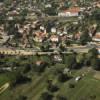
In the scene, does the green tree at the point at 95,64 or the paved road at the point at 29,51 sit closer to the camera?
the green tree at the point at 95,64

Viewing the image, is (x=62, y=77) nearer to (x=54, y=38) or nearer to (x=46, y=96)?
(x=46, y=96)

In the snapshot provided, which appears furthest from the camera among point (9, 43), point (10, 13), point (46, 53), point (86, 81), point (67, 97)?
point (10, 13)

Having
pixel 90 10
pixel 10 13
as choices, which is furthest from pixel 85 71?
pixel 10 13

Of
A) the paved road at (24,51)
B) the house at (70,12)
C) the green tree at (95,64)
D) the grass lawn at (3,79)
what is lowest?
the house at (70,12)

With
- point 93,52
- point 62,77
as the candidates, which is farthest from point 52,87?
point 93,52

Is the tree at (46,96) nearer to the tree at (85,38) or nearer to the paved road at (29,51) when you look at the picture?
the paved road at (29,51)

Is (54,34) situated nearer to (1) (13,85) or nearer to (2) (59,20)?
(2) (59,20)

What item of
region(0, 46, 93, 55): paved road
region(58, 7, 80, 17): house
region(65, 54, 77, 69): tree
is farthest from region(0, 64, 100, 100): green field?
region(58, 7, 80, 17): house

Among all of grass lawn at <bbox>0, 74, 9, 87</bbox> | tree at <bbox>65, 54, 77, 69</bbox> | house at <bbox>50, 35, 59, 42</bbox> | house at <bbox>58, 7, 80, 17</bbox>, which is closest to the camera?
grass lawn at <bbox>0, 74, 9, 87</bbox>

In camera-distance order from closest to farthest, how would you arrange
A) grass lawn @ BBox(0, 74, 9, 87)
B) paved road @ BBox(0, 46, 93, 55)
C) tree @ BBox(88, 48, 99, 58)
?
grass lawn @ BBox(0, 74, 9, 87)
tree @ BBox(88, 48, 99, 58)
paved road @ BBox(0, 46, 93, 55)

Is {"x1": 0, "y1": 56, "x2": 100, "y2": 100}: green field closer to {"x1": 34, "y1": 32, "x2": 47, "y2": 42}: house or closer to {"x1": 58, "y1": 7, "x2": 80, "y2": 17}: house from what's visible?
{"x1": 34, "y1": 32, "x2": 47, "y2": 42}: house

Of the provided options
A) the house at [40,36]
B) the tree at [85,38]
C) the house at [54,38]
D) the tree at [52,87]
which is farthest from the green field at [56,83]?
the house at [40,36]
